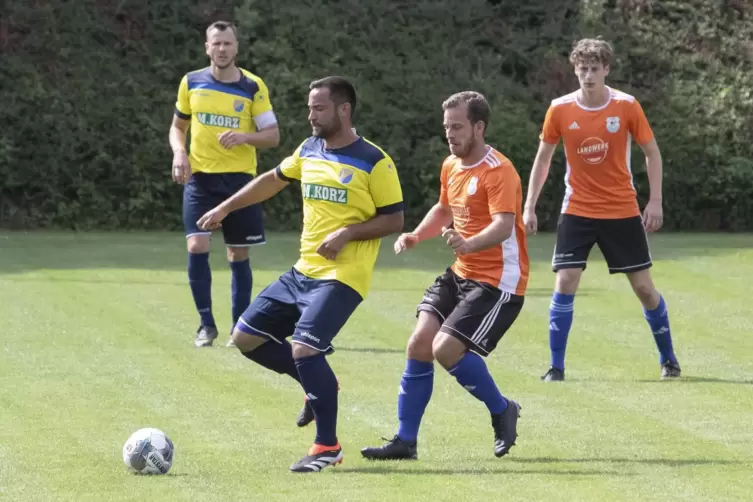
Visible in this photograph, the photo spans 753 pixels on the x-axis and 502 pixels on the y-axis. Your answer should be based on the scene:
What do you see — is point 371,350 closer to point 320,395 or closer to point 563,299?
point 563,299

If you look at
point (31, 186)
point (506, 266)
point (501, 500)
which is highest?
point (506, 266)

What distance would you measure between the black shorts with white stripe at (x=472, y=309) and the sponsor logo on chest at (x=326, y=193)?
72cm

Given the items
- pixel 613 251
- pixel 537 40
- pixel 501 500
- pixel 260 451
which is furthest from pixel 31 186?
pixel 501 500

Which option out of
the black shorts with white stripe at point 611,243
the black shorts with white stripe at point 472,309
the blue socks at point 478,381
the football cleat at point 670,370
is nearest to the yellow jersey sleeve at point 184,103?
the black shorts with white stripe at point 611,243

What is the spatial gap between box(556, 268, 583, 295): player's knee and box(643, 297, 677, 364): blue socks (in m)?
0.57

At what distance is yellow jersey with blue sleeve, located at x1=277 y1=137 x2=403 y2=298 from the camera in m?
7.22

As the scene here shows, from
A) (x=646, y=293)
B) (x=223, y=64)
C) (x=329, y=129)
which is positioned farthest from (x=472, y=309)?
(x=223, y=64)

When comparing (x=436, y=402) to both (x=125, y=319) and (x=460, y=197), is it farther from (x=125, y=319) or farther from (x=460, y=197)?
(x=125, y=319)

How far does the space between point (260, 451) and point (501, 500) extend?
1.52 metres

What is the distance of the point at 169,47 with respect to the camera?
21.1 m

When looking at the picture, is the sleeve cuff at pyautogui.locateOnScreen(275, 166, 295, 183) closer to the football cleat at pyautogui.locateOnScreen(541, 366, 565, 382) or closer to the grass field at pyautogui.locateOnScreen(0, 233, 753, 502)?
the grass field at pyautogui.locateOnScreen(0, 233, 753, 502)

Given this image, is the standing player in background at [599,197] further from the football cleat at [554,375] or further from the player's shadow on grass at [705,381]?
the player's shadow on grass at [705,381]

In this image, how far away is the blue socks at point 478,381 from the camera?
7.38 m

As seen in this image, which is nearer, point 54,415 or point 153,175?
point 54,415
